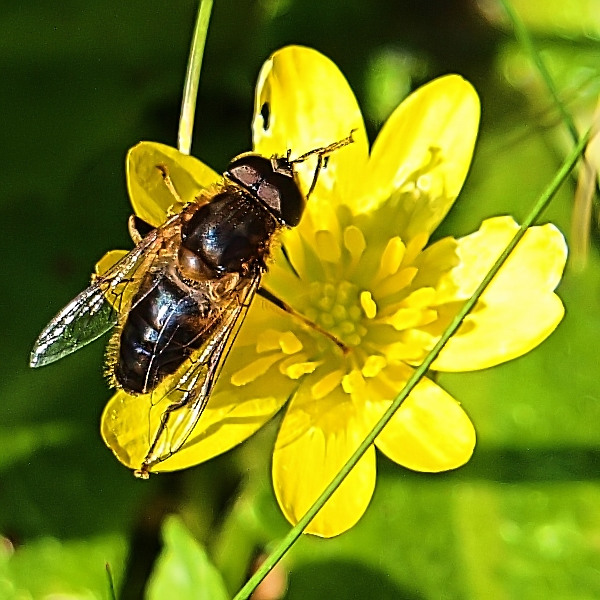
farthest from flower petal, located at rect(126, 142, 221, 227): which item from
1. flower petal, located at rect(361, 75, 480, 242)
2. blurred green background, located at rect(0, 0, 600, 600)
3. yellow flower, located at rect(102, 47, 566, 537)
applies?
blurred green background, located at rect(0, 0, 600, 600)

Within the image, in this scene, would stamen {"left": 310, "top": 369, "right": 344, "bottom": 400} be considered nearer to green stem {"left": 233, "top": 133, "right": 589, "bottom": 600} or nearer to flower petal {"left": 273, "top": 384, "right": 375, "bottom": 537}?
flower petal {"left": 273, "top": 384, "right": 375, "bottom": 537}

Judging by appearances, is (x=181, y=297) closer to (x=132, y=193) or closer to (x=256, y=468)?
(x=132, y=193)

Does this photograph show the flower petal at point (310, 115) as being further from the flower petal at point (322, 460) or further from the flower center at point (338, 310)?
the flower petal at point (322, 460)

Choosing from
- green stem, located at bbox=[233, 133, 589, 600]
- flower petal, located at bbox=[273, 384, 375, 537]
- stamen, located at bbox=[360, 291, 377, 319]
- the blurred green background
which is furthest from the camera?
the blurred green background

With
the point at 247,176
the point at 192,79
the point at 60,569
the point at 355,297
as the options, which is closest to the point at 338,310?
the point at 355,297

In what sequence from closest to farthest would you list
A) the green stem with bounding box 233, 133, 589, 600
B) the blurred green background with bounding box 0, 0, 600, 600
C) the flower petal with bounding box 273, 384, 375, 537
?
the green stem with bounding box 233, 133, 589, 600 < the flower petal with bounding box 273, 384, 375, 537 < the blurred green background with bounding box 0, 0, 600, 600

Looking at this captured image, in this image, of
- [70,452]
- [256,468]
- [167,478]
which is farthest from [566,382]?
[70,452]

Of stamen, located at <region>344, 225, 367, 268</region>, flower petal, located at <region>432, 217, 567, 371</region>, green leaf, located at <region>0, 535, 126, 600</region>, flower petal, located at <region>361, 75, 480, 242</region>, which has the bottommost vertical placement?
green leaf, located at <region>0, 535, 126, 600</region>

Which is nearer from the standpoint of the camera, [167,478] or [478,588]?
[478,588]
